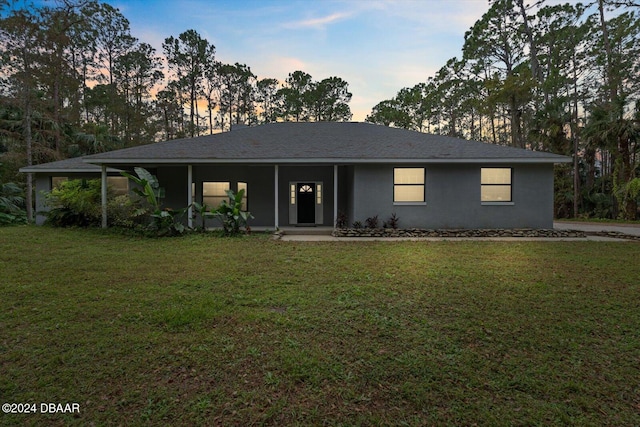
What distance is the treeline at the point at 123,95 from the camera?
Answer: 1570 cm

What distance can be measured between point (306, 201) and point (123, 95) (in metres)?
22.7

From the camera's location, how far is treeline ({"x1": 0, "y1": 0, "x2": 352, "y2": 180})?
15.7m

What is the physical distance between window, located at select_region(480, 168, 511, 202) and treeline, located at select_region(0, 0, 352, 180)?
18.1 metres

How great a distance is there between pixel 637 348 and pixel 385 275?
3.34 m

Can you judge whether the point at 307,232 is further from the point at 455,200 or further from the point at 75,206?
the point at 75,206

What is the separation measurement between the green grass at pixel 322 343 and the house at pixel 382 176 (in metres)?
5.14

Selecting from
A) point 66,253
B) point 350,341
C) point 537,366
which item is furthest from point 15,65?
point 537,366

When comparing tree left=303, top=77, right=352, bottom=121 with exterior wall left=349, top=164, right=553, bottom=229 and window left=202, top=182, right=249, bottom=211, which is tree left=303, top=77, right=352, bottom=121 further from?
exterior wall left=349, top=164, right=553, bottom=229

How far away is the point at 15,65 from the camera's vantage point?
48.9ft

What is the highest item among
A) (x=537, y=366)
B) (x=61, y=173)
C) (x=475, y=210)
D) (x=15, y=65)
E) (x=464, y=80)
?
(x=464, y=80)

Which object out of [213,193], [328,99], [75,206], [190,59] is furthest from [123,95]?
[213,193]

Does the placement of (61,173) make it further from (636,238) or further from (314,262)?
(636,238)

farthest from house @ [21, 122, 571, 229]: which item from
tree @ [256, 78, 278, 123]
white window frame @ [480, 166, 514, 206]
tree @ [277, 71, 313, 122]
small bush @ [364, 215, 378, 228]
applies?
tree @ [256, 78, 278, 123]

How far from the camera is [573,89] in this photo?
23562mm
